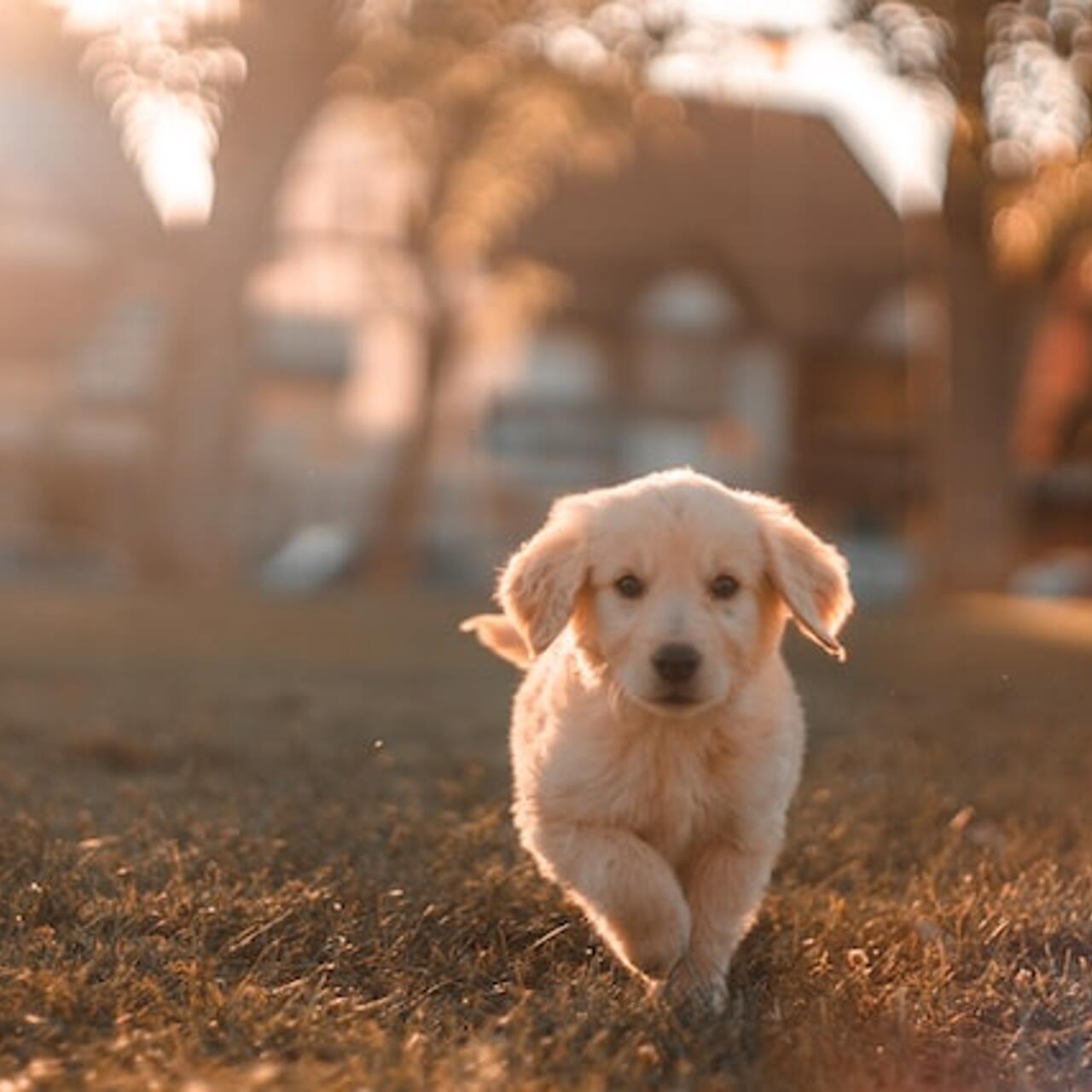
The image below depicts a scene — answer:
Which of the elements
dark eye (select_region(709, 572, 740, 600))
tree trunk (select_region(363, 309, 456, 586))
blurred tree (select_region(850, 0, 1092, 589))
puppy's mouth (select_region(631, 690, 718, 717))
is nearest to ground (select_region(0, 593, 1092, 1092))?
puppy's mouth (select_region(631, 690, 718, 717))

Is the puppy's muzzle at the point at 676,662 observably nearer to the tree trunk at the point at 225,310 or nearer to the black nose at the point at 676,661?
the black nose at the point at 676,661

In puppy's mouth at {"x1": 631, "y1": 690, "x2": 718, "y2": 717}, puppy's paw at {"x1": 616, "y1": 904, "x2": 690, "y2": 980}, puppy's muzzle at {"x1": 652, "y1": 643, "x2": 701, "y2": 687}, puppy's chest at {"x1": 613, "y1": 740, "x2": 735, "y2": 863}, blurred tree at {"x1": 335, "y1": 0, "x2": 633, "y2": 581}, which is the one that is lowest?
puppy's paw at {"x1": 616, "y1": 904, "x2": 690, "y2": 980}

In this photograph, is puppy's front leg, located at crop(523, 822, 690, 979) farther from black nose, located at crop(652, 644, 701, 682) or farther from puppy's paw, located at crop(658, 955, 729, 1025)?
black nose, located at crop(652, 644, 701, 682)

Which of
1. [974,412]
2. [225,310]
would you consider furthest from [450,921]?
[974,412]

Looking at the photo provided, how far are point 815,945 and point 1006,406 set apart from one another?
17942mm

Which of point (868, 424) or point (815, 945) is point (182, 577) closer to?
point (815, 945)

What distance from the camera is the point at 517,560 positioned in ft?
16.2

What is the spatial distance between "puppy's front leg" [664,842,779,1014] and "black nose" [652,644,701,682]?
0.46 m

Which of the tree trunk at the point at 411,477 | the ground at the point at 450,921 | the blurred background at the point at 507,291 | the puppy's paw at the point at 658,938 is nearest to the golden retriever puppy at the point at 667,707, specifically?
the puppy's paw at the point at 658,938

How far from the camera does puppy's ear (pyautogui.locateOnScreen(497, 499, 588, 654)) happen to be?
15.7 ft

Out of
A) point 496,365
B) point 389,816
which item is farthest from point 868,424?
point 389,816

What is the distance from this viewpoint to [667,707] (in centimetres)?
450

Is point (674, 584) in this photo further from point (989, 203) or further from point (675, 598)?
point (989, 203)

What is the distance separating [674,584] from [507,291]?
81.6 ft
